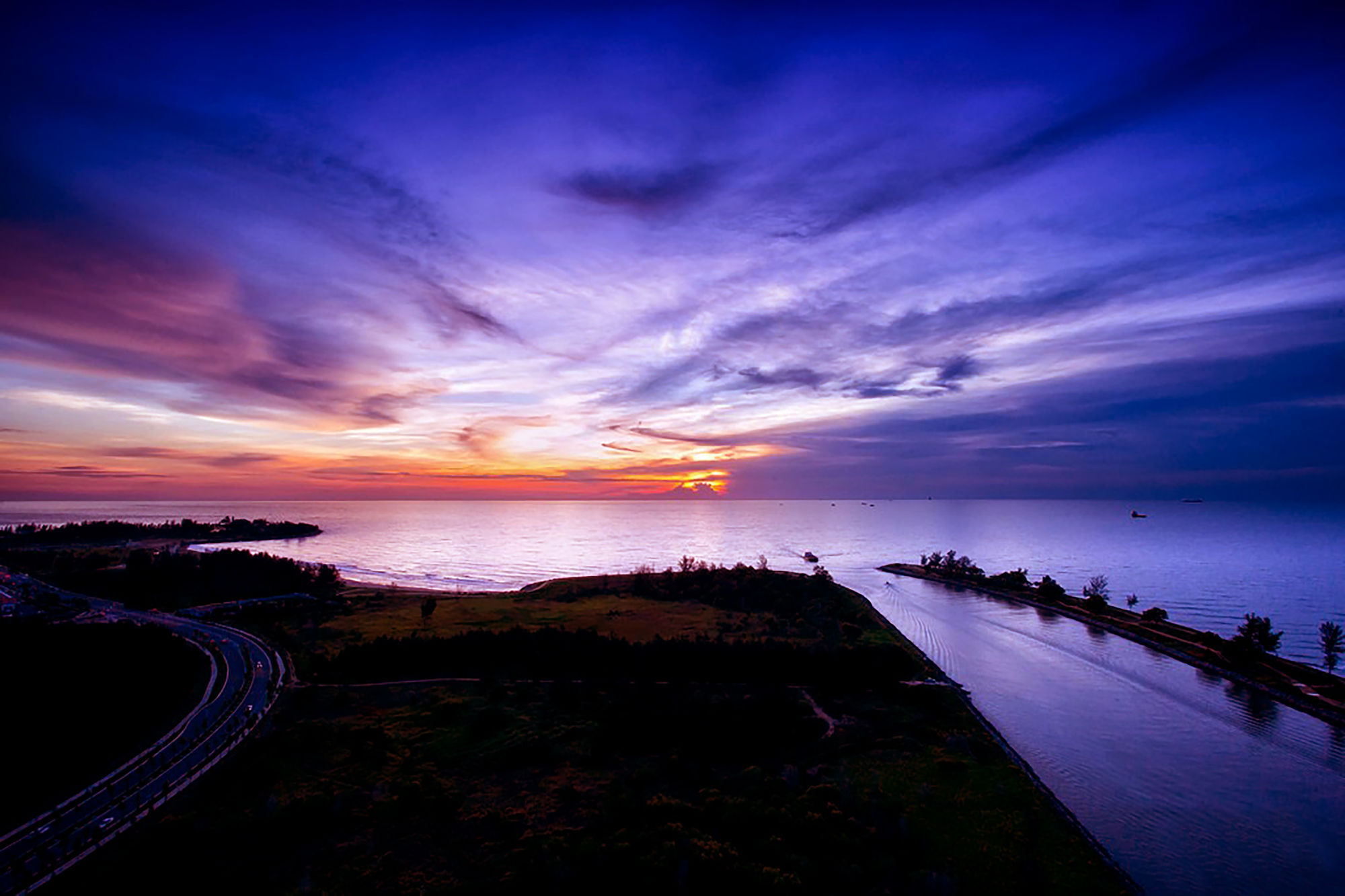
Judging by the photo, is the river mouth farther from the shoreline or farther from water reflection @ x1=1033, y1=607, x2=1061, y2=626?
water reflection @ x1=1033, y1=607, x2=1061, y2=626

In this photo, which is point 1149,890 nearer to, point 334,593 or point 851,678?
point 851,678

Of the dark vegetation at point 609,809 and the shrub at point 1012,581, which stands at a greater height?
the shrub at point 1012,581

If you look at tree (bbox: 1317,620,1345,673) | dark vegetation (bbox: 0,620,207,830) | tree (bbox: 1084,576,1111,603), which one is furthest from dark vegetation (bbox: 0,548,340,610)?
tree (bbox: 1317,620,1345,673)

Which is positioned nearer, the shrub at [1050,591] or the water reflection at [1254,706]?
the water reflection at [1254,706]

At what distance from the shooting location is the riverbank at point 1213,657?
56781 millimetres

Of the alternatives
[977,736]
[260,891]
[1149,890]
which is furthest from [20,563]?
[1149,890]

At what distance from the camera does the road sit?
27.1 m

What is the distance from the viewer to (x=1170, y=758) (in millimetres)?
45844

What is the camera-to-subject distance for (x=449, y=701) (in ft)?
166

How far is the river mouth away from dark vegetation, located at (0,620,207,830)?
193ft

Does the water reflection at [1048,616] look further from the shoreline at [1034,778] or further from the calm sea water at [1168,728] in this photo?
the shoreline at [1034,778]

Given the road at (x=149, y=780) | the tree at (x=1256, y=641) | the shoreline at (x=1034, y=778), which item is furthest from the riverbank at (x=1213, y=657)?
the road at (x=149, y=780)

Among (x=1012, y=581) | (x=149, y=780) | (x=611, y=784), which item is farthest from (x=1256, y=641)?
(x=149, y=780)

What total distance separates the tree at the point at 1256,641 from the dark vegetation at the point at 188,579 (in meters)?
128
